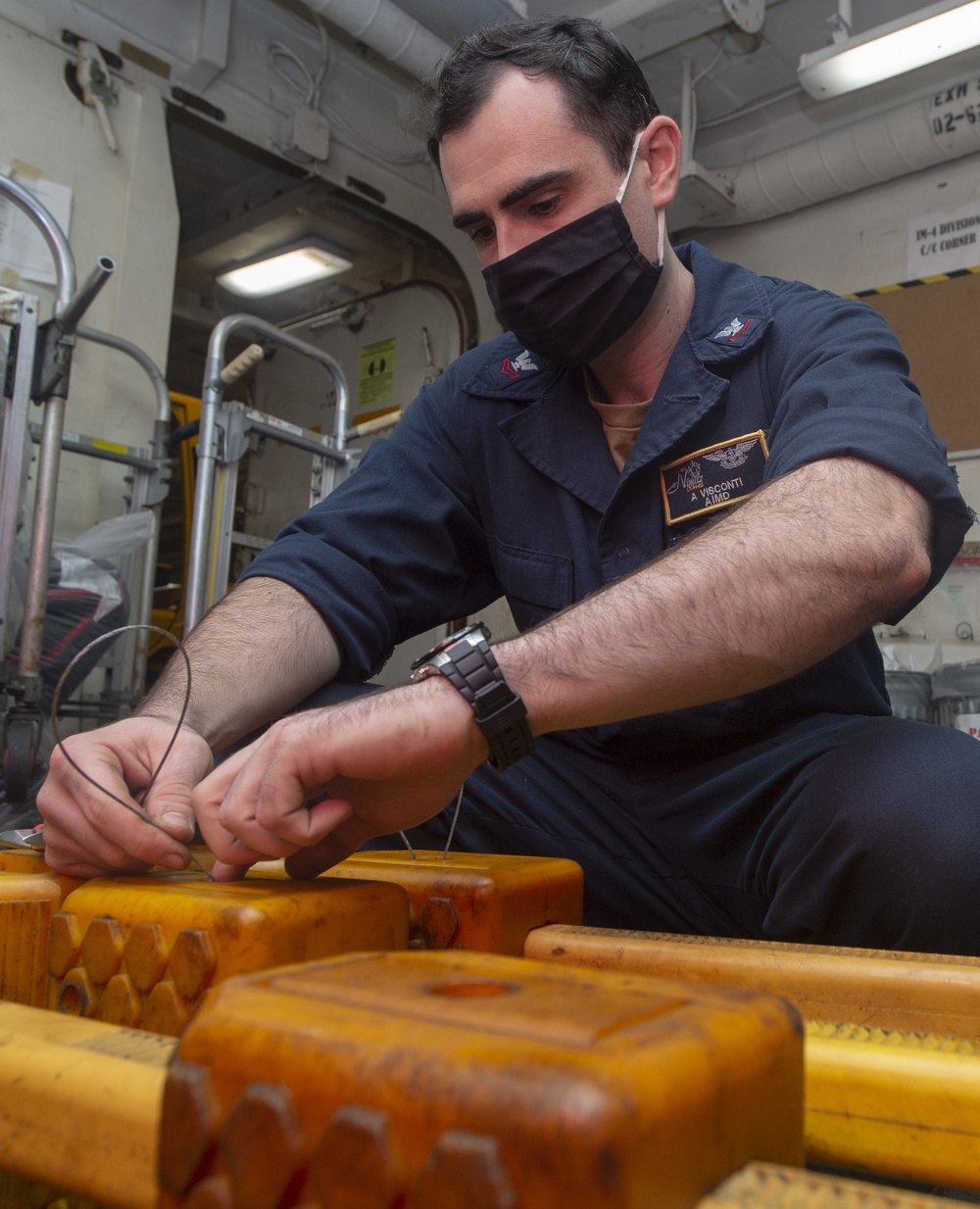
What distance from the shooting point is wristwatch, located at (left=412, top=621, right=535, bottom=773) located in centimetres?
72

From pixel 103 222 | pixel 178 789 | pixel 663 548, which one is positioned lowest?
pixel 178 789

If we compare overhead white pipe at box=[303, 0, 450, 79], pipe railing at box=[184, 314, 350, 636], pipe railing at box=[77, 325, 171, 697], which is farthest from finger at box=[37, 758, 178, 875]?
overhead white pipe at box=[303, 0, 450, 79]

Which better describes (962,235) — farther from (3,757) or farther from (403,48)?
(3,757)

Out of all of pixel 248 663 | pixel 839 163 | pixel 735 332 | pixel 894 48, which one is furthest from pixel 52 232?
pixel 839 163

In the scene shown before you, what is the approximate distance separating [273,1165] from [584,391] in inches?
48.1

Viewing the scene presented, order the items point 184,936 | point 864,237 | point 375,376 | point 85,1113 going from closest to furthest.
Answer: point 85,1113 → point 184,936 → point 864,237 → point 375,376

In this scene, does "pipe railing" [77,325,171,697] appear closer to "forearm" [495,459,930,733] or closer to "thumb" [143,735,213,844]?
"thumb" [143,735,213,844]

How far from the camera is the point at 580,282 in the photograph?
1.29m

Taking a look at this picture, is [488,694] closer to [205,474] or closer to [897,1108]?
[897,1108]

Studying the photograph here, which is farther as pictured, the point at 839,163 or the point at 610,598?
the point at 839,163

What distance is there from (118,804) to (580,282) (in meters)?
0.90

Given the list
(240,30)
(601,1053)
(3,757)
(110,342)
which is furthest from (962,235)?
(601,1053)

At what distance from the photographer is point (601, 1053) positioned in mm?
304

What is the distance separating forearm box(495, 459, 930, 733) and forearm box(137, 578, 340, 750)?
0.48 meters
